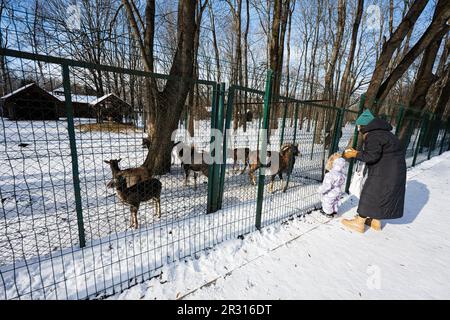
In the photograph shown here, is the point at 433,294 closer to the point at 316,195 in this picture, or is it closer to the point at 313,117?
the point at 316,195

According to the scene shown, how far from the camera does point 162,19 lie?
1016cm

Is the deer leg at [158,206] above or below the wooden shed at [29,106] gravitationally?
below

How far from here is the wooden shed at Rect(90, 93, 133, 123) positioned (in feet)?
8.87

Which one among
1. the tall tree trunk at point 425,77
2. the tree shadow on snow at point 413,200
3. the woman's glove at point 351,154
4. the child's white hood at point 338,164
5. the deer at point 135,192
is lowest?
the tree shadow on snow at point 413,200

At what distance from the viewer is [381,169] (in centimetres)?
333

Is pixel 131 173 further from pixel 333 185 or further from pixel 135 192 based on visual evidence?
pixel 333 185

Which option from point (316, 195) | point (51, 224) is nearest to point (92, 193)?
point (51, 224)

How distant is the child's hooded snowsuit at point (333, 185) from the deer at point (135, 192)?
10.9 feet

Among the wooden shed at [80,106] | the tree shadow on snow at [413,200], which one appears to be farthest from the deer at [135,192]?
the tree shadow on snow at [413,200]

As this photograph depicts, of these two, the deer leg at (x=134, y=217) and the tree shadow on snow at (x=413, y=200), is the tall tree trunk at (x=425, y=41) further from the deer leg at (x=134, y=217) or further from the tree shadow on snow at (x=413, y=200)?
the deer leg at (x=134, y=217)

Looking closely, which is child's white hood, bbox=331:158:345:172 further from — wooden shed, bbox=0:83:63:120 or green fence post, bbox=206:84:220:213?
wooden shed, bbox=0:83:63:120

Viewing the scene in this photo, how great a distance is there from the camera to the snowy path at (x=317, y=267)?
239cm
